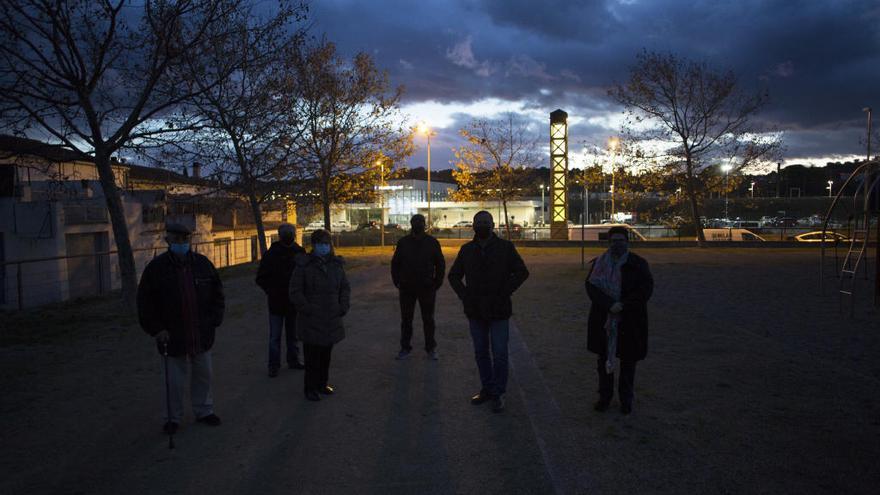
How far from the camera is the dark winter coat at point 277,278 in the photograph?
6.86 metres

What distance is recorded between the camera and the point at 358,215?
82.1 metres

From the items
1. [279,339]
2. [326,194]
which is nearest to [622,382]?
[279,339]

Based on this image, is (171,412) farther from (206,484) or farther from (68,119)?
(68,119)

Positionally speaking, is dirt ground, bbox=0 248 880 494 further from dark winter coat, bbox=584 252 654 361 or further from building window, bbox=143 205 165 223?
building window, bbox=143 205 165 223

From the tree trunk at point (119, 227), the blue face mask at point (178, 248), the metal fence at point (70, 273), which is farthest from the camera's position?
the metal fence at point (70, 273)

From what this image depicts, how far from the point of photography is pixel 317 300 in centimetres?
580

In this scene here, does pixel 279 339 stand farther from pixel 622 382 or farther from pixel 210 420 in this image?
pixel 622 382

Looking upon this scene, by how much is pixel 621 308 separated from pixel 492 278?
1162mm

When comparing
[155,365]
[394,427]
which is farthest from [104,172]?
[394,427]

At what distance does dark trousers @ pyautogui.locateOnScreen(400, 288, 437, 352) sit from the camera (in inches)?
299

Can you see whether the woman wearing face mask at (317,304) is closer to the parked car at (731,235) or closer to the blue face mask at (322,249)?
the blue face mask at (322,249)

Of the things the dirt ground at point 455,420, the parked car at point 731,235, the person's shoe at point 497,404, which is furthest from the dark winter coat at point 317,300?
the parked car at point 731,235

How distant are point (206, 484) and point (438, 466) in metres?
1.60

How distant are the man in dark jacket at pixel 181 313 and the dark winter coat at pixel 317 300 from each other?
0.82m
